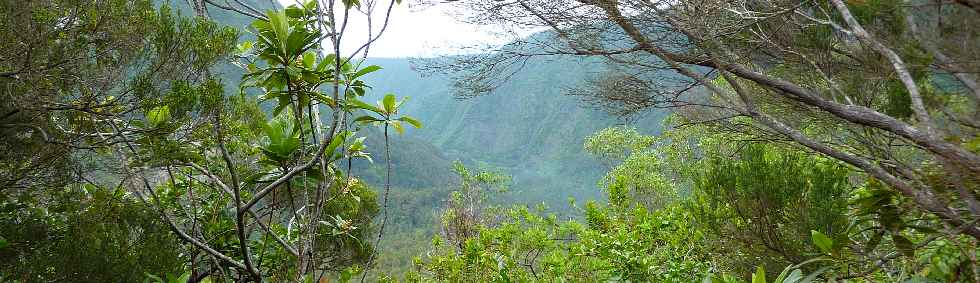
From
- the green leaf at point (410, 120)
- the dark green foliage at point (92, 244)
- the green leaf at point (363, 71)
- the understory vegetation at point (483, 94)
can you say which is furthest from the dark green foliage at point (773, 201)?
the dark green foliage at point (92, 244)

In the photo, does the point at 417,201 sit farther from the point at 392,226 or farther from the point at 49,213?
the point at 49,213

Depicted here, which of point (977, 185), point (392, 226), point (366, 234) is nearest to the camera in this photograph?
point (977, 185)

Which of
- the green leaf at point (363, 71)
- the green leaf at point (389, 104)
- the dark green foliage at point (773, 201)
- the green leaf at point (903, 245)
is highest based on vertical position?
the green leaf at point (363, 71)

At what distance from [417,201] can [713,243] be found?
4257 centimetres

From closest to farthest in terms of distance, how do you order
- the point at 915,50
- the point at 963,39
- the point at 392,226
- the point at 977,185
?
the point at 977,185 → the point at 963,39 → the point at 915,50 → the point at 392,226

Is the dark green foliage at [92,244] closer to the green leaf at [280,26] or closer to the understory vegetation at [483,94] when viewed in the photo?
the understory vegetation at [483,94]

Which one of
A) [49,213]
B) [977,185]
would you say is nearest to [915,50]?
[977,185]

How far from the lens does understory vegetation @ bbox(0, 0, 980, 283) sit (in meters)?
1.64

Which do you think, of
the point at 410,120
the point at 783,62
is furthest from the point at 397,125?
the point at 783,62

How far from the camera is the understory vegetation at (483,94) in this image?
164 cm

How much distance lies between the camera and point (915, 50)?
278 cm

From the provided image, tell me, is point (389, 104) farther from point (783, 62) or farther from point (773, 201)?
point (783, 62)

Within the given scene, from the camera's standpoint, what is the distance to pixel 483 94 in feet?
15.3

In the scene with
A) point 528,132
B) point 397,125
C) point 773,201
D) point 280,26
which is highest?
point 280,26
